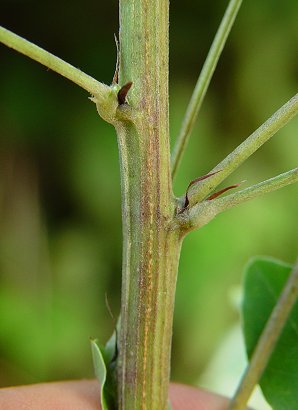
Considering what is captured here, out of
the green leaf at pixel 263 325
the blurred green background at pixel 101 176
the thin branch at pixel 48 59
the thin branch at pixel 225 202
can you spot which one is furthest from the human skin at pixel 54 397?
the blurred green background at pixel 101 176

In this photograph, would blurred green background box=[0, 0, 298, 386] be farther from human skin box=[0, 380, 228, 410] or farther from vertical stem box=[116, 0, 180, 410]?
vertical stem box=[116, 0, 180, 410]

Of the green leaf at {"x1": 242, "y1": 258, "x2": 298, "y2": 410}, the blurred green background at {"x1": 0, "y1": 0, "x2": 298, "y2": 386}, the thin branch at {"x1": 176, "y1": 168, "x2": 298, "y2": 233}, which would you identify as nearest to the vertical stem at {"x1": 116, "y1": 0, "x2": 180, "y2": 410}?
the thin branch at {"x1": 176, "y1": 168, "x2": 298, "y2": 233}

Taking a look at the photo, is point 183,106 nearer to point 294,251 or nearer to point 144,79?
point 294,251

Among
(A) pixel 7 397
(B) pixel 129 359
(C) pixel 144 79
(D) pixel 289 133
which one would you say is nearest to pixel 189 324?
(D) pixel 289 133

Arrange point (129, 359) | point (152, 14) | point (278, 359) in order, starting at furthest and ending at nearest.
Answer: point (278, 359) < point (129, 359) < point (152, 14)

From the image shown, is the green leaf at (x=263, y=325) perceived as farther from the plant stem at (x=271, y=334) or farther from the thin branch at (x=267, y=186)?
the thin branch at (x=267, y=186)

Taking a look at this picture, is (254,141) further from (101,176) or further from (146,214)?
(101,176)
